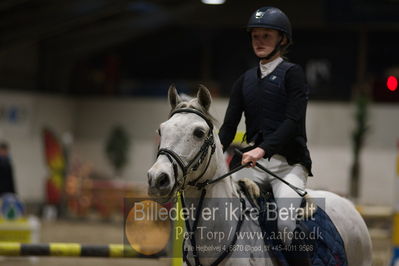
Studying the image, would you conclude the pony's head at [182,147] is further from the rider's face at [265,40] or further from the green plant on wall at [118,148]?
the green plant on wall at [118,148]

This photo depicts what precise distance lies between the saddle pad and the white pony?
0.18ft

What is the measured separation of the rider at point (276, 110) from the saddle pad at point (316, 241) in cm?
7

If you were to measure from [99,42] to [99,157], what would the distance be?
336 centimetres

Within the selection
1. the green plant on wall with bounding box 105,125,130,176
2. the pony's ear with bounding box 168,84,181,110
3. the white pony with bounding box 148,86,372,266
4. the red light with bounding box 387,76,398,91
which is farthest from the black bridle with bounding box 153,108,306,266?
the green plant on wall with bounding box 105,125,130,176

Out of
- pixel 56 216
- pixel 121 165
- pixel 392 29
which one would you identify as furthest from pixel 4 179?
pixel 392 29

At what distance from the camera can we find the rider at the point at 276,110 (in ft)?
13.8

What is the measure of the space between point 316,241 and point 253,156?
72 centimetres

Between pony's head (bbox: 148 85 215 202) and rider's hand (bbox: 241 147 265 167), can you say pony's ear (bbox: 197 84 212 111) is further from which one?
rider's hand (bbox: 241 147 265 167)

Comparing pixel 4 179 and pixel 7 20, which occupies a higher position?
pixel 7 20

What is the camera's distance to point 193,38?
21.9m

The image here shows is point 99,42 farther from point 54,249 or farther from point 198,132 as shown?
point 198,132

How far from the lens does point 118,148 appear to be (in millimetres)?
21469

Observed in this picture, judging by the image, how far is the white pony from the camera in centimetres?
382

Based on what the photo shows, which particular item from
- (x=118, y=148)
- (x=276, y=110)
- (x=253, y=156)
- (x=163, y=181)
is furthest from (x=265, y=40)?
(x=118, y=148)
